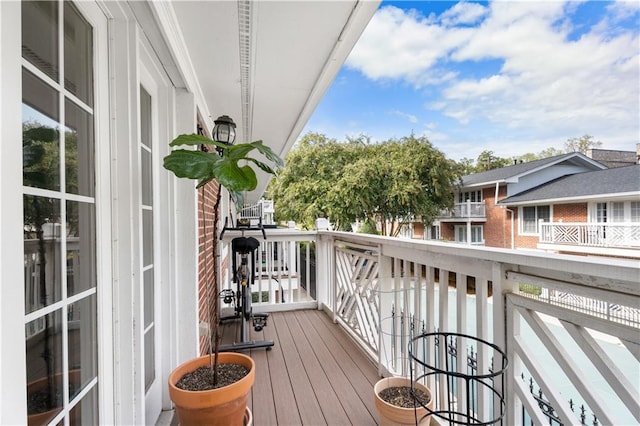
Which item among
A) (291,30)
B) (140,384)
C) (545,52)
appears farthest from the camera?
(545,52)

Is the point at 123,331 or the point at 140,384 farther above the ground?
the point at 123,331

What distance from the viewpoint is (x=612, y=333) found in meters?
0.85

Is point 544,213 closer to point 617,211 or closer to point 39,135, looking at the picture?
point 617,211

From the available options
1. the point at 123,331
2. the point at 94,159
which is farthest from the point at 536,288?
the point at 94,159

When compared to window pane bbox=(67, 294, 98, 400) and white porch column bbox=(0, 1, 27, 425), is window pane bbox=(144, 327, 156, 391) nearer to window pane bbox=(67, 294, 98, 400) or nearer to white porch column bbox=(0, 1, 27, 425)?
window pane bbox=(67, 294, 98, 400)

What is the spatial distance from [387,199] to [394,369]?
11451 mm

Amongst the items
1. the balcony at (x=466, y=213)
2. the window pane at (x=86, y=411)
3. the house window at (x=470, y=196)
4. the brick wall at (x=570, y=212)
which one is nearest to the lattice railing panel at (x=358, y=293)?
the window pane at (x=86, y=411)

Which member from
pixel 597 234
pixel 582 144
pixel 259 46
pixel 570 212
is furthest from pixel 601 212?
pixel 259 46

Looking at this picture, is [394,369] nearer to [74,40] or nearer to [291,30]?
[291,30]

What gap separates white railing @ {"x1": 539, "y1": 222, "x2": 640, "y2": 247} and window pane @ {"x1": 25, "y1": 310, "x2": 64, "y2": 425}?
5398 mm

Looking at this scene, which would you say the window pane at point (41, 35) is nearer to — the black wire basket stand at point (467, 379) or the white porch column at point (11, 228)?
the white porch column at point (11, 228)

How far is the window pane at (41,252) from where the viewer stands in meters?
0.78

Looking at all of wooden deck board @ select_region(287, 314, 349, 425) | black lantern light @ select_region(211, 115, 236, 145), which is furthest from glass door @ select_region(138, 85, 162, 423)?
wooden deck board @ select_region(287, 314, 349, 425)

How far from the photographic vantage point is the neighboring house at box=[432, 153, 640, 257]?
18.0 feet
